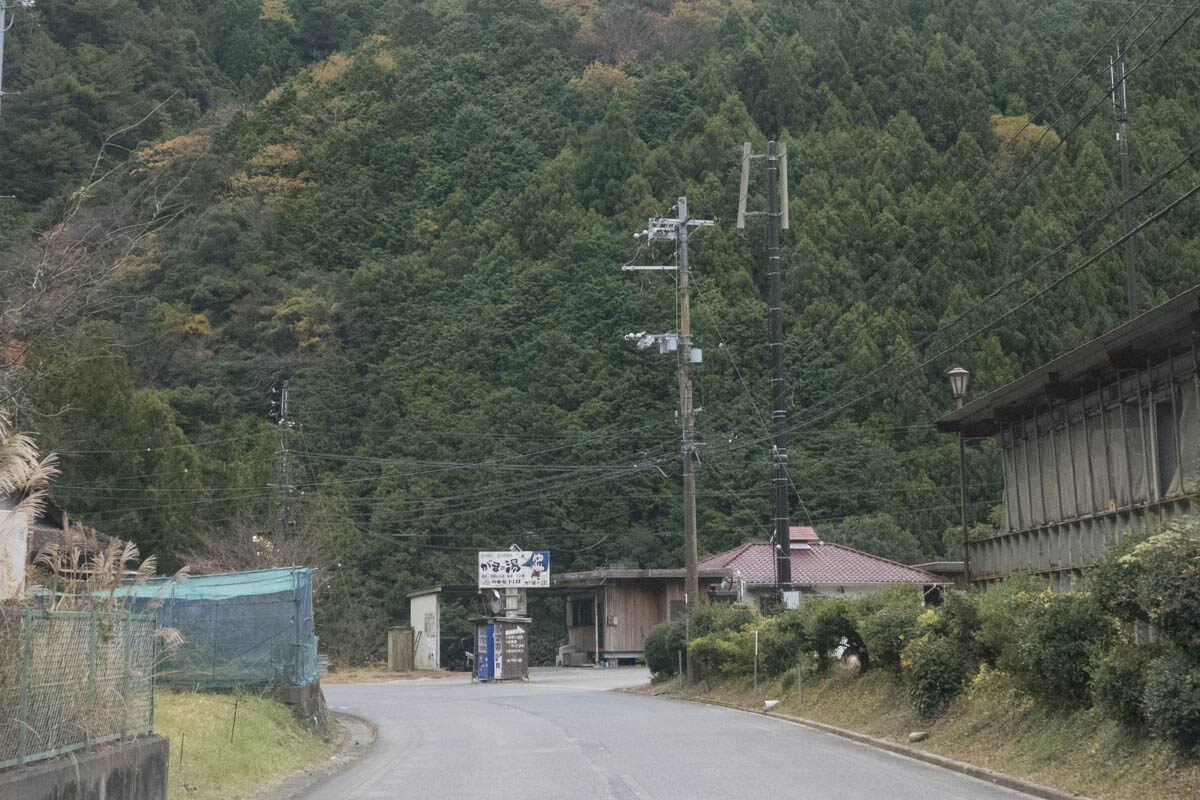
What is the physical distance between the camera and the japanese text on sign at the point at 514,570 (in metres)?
48.5

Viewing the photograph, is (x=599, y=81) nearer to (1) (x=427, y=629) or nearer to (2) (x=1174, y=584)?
(1) (x=427, y=629)

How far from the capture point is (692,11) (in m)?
95.5

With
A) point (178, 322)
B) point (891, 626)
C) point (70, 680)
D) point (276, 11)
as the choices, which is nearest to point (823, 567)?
point (891, 626)

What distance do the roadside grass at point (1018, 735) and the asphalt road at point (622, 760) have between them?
66cm

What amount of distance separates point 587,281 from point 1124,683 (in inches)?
2285

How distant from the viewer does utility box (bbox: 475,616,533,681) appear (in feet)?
148

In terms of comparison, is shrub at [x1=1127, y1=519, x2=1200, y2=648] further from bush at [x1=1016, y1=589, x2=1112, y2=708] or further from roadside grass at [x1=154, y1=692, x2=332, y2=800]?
roadside grass at [x1=154, y1=692, x2=332, y2=800]

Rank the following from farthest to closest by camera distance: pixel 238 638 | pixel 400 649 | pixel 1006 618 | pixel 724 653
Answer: pixel 400 649 → pixel 724 653 → pixel 238 638 → pixel 1006 618

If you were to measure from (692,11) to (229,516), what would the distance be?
194 feet

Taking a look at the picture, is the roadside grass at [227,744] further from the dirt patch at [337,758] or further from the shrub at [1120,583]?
the shrub at [1120,583]

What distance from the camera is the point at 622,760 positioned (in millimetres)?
16438

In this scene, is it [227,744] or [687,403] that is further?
[687,403]

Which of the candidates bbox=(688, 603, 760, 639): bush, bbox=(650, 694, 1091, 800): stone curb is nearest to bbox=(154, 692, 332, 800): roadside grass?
bbox=(650, 694, 1091, 800): stone curb

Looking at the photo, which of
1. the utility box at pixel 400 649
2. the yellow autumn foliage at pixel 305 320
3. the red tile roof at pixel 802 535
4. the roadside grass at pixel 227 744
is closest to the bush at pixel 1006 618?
the roadside grass at pixel 227 744
